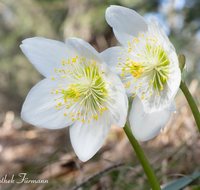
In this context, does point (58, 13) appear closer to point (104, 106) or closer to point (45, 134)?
point (45, 134)

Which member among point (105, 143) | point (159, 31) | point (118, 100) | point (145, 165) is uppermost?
point (159, 31)

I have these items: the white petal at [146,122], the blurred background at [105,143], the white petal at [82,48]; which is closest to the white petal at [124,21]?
the white petal at [82,48]

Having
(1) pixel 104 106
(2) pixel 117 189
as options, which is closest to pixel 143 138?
(1) pixel 104 106

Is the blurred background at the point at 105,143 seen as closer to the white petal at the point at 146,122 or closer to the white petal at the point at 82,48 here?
the white petal at the point at 146,122

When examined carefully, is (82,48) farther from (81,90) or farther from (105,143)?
(105,143)

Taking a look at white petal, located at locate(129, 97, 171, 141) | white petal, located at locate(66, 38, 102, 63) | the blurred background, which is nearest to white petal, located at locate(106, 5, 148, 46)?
white petal, located at locate(66, 38, 102, 63)

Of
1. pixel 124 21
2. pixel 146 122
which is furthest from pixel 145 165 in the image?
pixel 124 21

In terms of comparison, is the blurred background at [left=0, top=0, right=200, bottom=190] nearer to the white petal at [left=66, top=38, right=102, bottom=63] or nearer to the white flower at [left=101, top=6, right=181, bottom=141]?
the white flower at [left=101, top=6, right=181, bottom=141]
